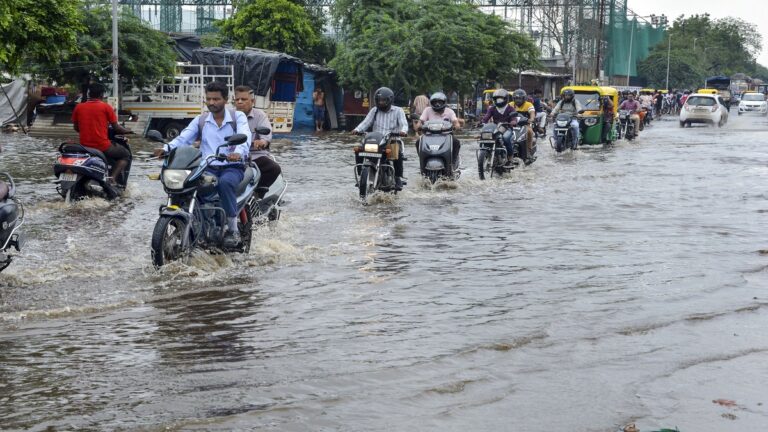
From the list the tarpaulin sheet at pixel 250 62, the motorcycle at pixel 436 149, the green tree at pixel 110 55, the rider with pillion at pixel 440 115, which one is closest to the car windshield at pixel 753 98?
the tarpaulin sheet at pixel 250 62

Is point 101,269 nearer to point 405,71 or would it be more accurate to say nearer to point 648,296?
point 648,296

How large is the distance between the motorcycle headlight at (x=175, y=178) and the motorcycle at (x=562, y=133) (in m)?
16.4

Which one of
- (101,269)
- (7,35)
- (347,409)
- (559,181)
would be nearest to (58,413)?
(347,409)

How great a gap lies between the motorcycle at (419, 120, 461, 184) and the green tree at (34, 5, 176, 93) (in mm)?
15884

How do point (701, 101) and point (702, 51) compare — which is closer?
point (701, 101)

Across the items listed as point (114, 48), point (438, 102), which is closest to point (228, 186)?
point (438, 102)

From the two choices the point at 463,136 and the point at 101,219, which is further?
the point at 463,136

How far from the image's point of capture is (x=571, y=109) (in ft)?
77.7

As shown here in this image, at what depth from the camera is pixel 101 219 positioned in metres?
11.6

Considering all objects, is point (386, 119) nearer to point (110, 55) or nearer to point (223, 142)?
point (223, 142)

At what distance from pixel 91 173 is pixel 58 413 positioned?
27.2 feet

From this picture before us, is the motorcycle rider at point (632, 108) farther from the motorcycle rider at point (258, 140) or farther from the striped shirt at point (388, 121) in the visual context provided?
the motorcycle rider at point (258, 140)

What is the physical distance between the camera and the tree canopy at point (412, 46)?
116ft

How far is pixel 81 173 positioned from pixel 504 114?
7.69 meters
